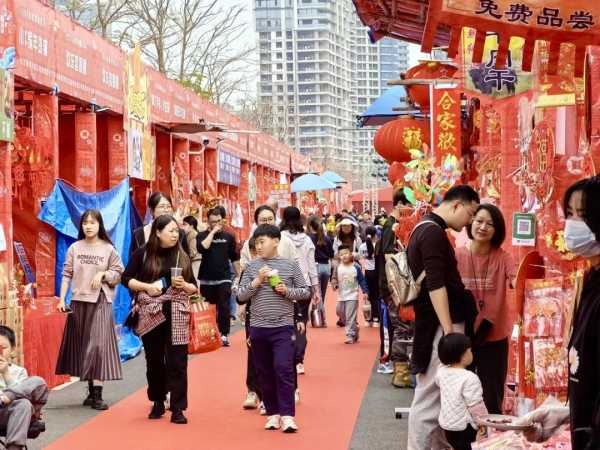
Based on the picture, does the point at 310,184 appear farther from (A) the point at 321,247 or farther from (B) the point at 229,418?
(B) the point at 229,418

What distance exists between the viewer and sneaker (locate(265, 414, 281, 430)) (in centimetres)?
841

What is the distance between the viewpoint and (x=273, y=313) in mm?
8211

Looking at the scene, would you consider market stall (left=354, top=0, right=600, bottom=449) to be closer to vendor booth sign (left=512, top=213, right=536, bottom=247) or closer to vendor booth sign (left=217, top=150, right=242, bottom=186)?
vendor booth sign (left=512, top=213, right=536, bottom=247)

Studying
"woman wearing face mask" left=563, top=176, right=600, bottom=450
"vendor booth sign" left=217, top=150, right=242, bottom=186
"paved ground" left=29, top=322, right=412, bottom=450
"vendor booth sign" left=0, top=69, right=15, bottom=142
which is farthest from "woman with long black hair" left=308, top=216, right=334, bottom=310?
"woman wearing face mask" left=563, top=176, right=600, bottom=450

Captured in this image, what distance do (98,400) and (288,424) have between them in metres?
2.16

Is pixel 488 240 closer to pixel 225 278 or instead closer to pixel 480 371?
pixel 480 371

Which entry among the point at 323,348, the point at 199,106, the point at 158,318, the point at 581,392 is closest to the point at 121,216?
the point at 323,348

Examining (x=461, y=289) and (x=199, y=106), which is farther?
(x=199, y=106)

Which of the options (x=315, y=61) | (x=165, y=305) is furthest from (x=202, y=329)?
(x=315, y=61)

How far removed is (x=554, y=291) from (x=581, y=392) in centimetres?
323

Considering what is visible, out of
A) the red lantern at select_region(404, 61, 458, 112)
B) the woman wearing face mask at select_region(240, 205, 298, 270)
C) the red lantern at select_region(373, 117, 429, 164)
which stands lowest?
the woman wearing face mask at select_region(240, 205, 298, 270)

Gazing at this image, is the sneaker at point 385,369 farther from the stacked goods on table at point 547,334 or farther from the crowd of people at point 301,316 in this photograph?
the stacked goods on table at point 547,334

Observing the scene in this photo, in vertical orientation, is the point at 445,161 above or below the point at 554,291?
above

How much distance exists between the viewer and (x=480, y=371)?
268 inches
